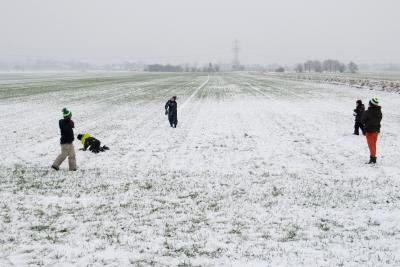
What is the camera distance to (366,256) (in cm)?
620

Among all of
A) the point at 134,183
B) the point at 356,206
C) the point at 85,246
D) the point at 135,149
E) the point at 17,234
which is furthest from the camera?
the point at 135,149

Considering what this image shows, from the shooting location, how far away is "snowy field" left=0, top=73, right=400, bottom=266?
6.42m

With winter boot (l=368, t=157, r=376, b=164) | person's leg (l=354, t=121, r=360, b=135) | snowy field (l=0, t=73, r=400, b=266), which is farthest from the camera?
person's leg (l=354, t=121, r=360, b=135)

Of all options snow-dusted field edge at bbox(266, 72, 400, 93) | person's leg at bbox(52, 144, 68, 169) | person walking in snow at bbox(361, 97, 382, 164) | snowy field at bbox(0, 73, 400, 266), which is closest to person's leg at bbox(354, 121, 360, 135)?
Answer: snowy field at bbox(0, 73, 400, 266)

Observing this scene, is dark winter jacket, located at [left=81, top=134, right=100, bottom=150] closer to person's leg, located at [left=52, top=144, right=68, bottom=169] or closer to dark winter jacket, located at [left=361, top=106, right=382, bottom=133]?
person's leg, located at [left=52, top=144, right=68, bottom=169]

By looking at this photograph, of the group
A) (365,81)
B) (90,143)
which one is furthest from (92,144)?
(365,81)

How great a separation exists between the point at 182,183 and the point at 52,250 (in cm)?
455

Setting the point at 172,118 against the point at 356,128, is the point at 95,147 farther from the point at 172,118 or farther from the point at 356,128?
the point at 356,128

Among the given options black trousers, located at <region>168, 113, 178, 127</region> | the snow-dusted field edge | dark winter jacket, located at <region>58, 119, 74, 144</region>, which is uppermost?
the snow-dusted field edge

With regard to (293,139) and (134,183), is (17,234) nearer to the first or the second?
(134,183)

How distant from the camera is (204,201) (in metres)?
8.98

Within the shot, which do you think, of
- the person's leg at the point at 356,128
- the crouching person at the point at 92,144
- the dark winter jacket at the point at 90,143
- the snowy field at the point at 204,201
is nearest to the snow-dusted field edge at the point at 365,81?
the person's leg at the point at 356,128

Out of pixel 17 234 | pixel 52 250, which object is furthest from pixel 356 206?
pixel 17 234

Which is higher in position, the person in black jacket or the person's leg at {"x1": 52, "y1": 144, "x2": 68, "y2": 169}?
the person in black jacket
